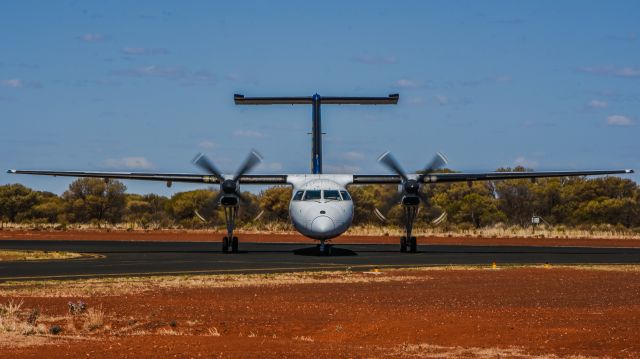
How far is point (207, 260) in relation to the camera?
117 ft

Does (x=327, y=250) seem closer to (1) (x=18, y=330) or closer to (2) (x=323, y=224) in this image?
(2) (x=323, y=224)

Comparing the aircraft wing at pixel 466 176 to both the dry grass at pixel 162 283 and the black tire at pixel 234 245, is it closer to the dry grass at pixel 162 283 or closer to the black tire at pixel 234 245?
the black tire at pixel 234 245

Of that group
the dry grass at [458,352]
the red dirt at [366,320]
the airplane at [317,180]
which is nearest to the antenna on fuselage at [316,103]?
the airplane at [317,180]

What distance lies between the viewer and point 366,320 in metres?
16.8

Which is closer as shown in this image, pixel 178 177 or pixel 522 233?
pixel 178 177

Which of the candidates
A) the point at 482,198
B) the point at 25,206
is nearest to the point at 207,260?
the point at 482,198

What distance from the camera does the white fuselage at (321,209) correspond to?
3700cm

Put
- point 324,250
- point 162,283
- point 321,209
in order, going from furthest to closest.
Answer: point 324,250 < point 321,209 < point 162,283

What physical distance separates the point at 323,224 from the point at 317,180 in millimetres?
3974

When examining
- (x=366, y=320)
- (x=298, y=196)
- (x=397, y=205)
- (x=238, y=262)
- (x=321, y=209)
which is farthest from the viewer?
(x=397, y=205)

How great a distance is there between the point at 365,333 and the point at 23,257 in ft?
83.1

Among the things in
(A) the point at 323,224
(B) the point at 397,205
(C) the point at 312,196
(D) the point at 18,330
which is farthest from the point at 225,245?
(B) the point at 397,205

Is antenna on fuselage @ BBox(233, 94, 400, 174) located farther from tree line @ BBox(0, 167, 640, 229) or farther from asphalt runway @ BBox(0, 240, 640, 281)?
tree line @ BBox(0, 167, 640, 229)

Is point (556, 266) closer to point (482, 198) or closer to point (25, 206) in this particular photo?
point (482, 198)
